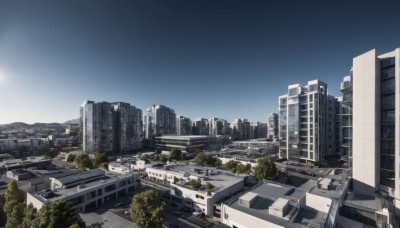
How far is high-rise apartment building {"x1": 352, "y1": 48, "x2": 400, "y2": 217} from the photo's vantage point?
33.4 meters

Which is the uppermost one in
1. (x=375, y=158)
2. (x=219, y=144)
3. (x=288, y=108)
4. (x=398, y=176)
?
(x=288, y=108)

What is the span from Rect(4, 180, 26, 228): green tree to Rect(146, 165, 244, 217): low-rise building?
86.3ft

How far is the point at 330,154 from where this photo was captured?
84312 millimetres

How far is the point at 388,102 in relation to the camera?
3481 centimetres

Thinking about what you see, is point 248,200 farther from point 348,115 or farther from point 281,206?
point 348,115

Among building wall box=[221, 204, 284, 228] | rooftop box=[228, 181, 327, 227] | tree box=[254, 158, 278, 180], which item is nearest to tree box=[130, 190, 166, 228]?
building wall box=[221, 204, 284, 228]

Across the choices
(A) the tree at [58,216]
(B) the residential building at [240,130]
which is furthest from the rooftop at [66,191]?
(B) the residential building at [240,130]

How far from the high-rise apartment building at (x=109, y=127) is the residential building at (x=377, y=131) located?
A: 109m

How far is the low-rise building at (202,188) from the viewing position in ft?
125

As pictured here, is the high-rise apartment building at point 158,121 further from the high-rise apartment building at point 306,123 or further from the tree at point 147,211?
the tree at point 147,211

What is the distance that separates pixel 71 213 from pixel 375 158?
5172cm

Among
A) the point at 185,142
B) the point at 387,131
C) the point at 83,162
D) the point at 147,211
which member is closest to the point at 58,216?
the point at 147,211

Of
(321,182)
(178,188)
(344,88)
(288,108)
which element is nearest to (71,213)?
(178,188)

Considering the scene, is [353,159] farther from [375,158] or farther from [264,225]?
[264,225]
